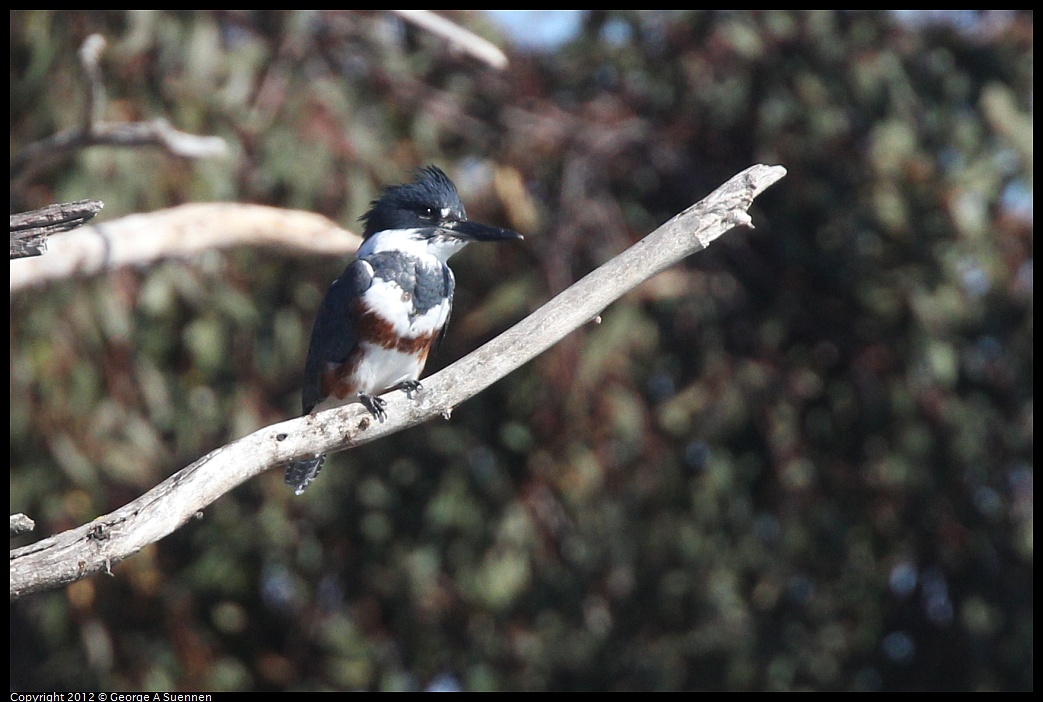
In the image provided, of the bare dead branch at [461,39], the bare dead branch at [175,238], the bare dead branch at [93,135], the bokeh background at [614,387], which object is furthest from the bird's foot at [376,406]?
the bare dead branch at [461,39]

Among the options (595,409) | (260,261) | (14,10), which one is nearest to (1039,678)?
(595,409)

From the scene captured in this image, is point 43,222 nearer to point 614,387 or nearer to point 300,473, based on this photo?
point 300,473

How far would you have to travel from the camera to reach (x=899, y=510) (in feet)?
12.6

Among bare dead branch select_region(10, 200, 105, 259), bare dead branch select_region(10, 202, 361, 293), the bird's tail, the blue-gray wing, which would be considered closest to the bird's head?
the blue-gray wing

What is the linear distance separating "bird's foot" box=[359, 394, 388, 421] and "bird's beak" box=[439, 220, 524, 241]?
528mm

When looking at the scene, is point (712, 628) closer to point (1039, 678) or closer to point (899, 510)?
point (899, 510)

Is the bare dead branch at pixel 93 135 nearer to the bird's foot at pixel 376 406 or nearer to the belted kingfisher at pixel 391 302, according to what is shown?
the belted kingfisher at pixel 391 302

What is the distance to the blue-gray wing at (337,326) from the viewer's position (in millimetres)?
2711

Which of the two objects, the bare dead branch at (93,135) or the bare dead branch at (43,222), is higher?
the bare dead branch at (43,222)

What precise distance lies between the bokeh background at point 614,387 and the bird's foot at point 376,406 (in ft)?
4.09

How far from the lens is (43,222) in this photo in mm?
1955

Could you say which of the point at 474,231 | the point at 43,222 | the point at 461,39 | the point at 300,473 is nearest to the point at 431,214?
the point at 474,231

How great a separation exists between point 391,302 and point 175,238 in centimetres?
73
